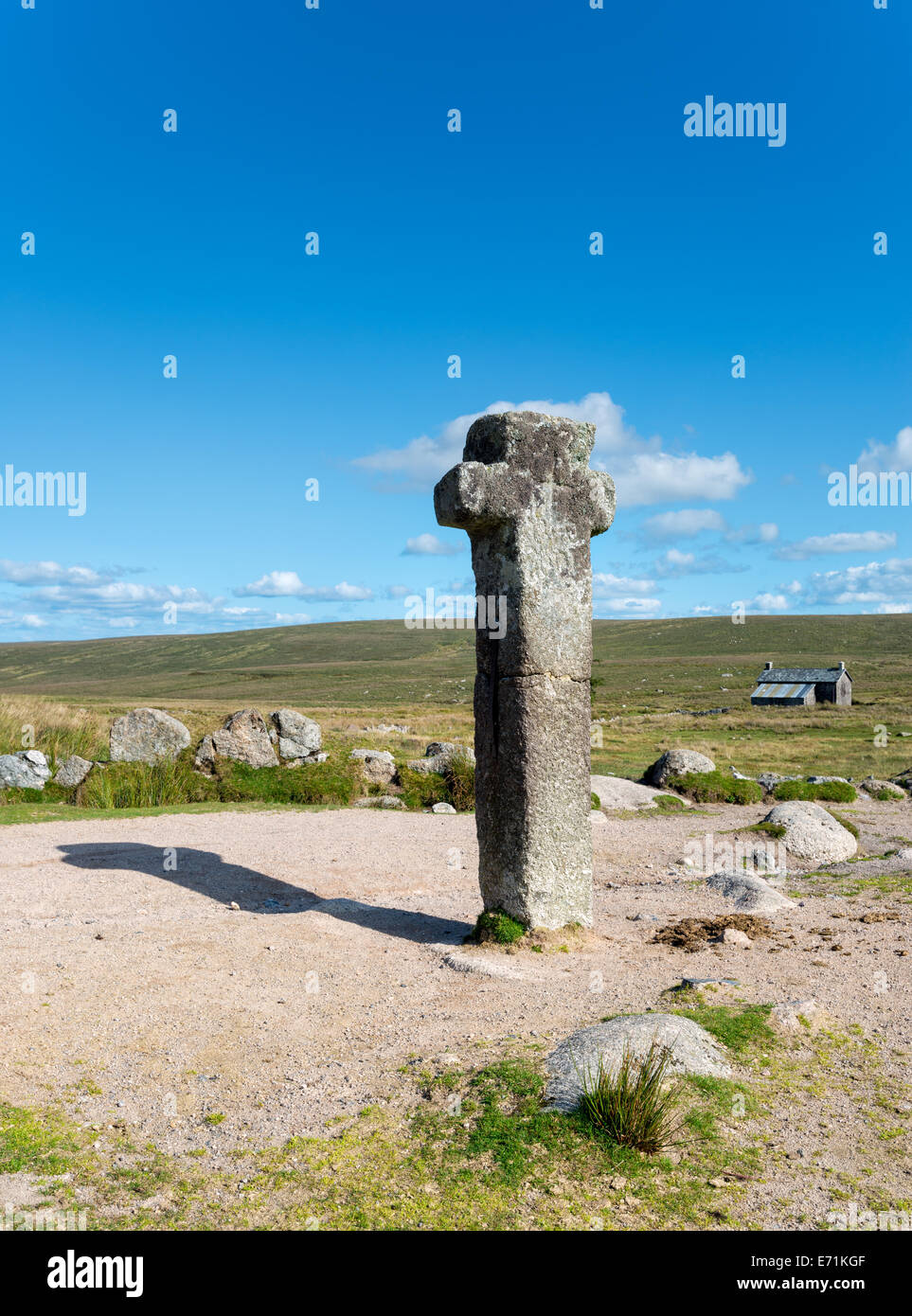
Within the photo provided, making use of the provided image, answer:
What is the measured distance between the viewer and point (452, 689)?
3917 inches

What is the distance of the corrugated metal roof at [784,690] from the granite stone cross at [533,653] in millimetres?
53592

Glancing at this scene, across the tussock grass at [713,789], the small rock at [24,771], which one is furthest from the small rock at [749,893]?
the small rock at [24,771]

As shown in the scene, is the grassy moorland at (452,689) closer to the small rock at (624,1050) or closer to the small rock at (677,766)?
the small rock at (677,766)

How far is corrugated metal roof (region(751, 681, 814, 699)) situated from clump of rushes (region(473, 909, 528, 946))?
5383 cm

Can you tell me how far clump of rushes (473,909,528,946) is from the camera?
8.73 m

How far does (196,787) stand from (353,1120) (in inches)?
570

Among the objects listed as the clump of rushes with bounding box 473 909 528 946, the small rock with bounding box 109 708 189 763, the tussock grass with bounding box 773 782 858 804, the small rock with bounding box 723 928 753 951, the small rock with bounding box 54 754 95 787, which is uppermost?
the small rock with bounding box 109 708 189 763

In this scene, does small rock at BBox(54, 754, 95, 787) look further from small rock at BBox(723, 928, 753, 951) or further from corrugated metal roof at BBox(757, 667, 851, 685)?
corrugated metal roof at BBox(757, 667, 851, 685)

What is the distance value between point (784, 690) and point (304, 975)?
56.8m

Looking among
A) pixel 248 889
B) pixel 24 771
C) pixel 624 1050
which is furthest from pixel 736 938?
pixel 24 771

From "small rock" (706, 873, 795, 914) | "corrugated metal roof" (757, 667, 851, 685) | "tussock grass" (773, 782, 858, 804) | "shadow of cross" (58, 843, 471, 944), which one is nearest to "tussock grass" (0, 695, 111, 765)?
"shadow of cross" (58, 843, 471, 944)

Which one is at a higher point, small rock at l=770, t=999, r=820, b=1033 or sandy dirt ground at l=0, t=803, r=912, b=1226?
small rock at l=770, t=999, r=820, b=1033

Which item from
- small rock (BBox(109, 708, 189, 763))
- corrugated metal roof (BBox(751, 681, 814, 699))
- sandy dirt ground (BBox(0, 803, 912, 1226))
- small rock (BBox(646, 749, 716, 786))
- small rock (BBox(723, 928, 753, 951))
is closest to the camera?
sandy dirt ground (BBox(0, 803, 912, 1226))

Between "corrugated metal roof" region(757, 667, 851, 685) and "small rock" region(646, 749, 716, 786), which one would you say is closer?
"small rock" region(646, 749, 716, 786)
